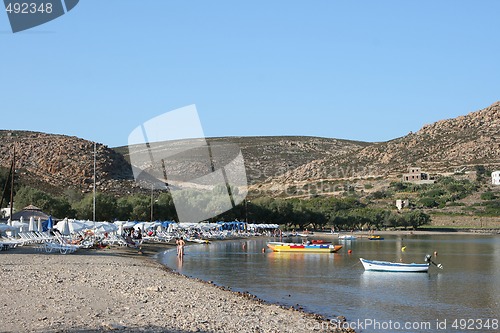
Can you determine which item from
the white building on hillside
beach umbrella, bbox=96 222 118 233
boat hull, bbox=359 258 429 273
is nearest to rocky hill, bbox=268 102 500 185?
the white building on hillside

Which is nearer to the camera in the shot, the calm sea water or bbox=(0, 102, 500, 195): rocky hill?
the calm sea water

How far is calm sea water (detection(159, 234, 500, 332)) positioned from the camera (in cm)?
2092

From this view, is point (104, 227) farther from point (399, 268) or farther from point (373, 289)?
point (373, 289)

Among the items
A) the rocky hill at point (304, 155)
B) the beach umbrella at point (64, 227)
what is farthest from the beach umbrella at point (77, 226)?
the rocky hill at point (304, 155)

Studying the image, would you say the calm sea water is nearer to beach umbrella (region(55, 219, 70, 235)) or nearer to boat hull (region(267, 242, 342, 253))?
beach umbrella (region(55, 219, 70, 235))

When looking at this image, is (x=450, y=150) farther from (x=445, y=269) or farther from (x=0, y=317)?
(x=0, y=317)

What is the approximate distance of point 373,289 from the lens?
28953mm

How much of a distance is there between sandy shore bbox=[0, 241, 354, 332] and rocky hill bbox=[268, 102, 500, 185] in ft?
350

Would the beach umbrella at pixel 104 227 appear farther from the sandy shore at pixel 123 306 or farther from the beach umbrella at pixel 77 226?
the sandy shore at pixel 123 306

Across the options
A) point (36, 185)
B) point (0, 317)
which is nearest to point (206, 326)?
point (0, 317)

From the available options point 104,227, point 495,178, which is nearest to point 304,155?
A: point 495,178

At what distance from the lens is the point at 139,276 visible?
26891 mm

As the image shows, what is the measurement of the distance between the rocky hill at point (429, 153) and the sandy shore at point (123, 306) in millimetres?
106752

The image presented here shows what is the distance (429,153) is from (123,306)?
11959cm
